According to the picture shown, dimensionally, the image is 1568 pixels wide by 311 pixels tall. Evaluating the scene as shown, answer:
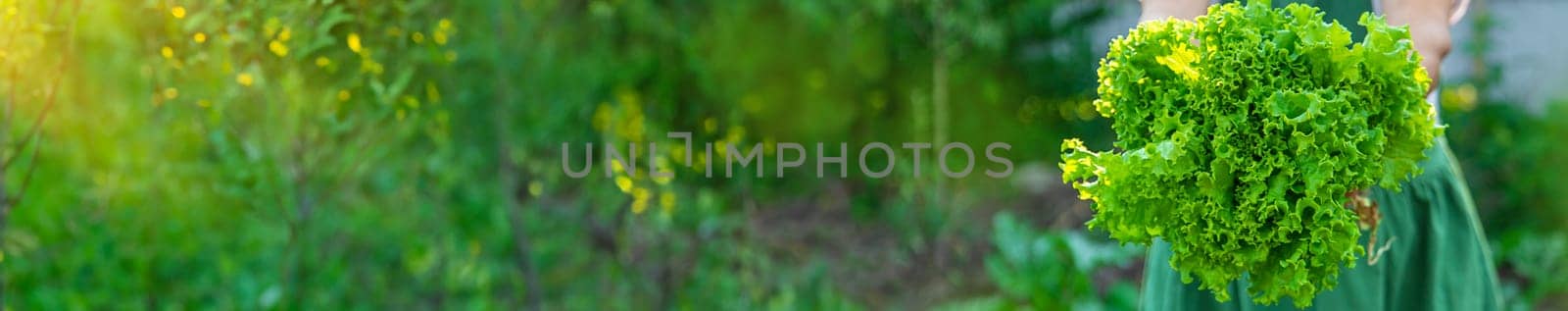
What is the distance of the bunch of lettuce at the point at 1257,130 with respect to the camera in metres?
1.42

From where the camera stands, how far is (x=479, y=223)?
3365mm

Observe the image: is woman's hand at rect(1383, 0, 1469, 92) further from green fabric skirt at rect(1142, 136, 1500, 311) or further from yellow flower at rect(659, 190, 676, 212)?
yellow flower at rect(659, 190, 676, 212)

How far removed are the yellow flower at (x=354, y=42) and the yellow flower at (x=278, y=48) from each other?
10 centimetres

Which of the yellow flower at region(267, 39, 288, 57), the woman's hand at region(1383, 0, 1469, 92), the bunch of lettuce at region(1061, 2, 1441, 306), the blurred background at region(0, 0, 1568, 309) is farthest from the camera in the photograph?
the blurred background at region(0, 0, 1568, 309)

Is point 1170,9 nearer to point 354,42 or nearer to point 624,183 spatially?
point 354,42

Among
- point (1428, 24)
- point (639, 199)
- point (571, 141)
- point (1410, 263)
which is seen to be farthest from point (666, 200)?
point (1428, 24)

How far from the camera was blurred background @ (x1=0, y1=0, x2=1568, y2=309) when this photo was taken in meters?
2.48

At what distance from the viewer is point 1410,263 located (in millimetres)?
1926

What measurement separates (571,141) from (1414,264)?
6.60 feet

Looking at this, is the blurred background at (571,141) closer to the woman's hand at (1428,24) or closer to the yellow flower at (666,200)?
the yellow flower at (666,200)

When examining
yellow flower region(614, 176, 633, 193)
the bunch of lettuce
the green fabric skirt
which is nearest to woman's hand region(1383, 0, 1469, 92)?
the bunch of lettuce

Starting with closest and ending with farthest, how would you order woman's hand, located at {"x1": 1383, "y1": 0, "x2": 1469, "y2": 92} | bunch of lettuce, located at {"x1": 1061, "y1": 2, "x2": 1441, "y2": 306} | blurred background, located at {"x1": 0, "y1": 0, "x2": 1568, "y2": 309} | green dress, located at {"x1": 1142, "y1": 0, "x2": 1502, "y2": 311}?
bunch of lettuce, located at {"x1": 1061, "y1": 2, "x2": 1441, "y2": 306}, woman's hand, located at {"x1": 1383, "y1": 0, "x2": 1469, "y2": 92}, green dress, located at {"x1": 1142, "y1": 0, "x2": 1502, "y2": 311}, blurred background, located at {"x1": 0, "y1": 0, "x2": 1568, "y2": 309}

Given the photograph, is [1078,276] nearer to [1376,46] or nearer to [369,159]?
[369,159]

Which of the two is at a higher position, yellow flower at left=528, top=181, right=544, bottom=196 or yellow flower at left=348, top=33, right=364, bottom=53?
yellow flower at left=348, top=33, right=364, bottom=53
